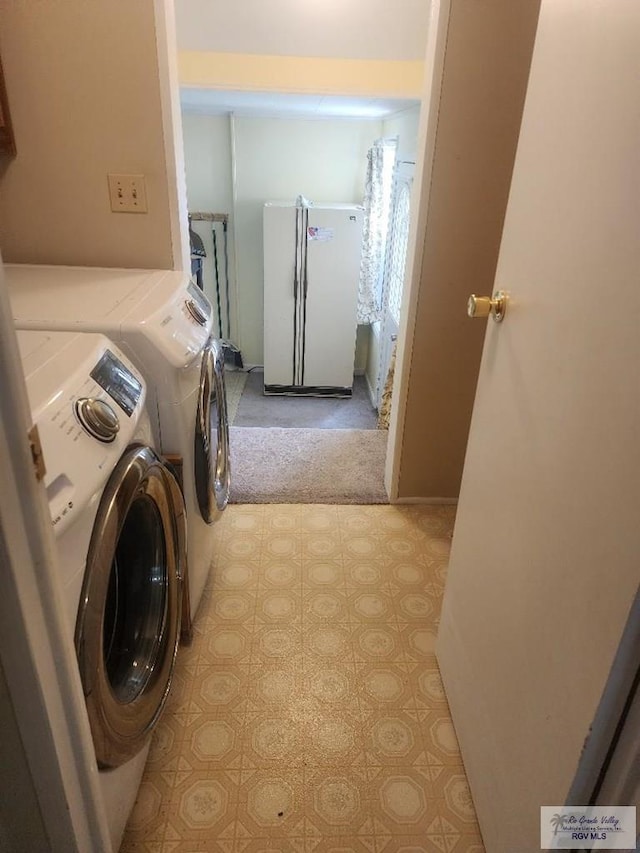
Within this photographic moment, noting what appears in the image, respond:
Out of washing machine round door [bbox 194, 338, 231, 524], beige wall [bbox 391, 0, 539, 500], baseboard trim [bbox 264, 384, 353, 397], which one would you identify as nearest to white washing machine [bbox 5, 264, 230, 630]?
washing machine round door [bbox 194, 338, 231, 524]

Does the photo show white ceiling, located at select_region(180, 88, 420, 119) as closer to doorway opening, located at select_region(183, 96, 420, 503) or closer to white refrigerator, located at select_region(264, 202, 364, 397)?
doorway opening, located at select_region(183, 96, 420, 503)

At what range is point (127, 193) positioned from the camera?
1808mm

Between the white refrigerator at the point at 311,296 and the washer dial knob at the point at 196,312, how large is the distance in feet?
9.30

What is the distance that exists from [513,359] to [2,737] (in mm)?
1003

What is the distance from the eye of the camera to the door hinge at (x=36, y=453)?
577 millimetres

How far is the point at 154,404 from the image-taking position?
1312 millimetres

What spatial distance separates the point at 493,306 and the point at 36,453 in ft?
2.95

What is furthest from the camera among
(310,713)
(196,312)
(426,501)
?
(426,501)

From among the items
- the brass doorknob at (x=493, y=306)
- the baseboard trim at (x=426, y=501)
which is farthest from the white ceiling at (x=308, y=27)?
the baseboard trim at (x=426, y=501)

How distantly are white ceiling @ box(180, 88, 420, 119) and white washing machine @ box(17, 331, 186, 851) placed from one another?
106 inches

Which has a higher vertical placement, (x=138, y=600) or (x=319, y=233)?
(x=319, y=233)

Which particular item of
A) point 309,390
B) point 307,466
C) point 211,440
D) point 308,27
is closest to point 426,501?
point 307,466

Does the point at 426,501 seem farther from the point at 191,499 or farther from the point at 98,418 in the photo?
the point at 98,418

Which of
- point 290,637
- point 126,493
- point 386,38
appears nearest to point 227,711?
point 290,637
